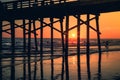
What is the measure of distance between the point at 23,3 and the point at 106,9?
7379 mm

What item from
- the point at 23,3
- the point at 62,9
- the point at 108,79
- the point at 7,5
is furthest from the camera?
the point at 7,5

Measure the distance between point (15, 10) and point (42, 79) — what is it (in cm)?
973

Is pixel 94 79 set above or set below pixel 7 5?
below

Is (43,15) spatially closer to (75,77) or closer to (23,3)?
(23,3)

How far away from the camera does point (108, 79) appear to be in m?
12.8

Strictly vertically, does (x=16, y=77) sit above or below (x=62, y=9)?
below

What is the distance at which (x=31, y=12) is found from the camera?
20469 mm

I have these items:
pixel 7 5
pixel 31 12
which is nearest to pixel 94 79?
pixel 31 12

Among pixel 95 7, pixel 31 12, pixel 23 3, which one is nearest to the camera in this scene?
pixel 95 7

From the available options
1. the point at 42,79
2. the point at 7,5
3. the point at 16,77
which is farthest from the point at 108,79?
the point at 7,5

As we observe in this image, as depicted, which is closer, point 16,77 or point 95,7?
point 16,77

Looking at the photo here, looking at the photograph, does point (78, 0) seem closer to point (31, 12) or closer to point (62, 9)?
point (62, 9)

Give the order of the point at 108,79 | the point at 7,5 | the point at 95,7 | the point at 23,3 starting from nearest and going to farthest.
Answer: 1. the point at 108,79
2. the point at 95,7
3. the point at 23,3
4. the point at 7,5

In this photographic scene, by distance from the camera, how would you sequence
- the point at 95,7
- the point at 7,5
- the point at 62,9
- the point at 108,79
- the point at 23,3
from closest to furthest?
the point at 108,79 → the point at 95,7 → the point at 62,9 → the point at 23,3 → the point at 7,5
